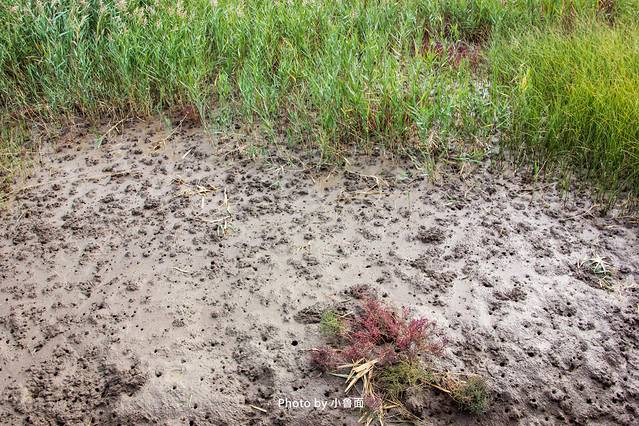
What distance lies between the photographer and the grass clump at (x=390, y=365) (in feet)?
8.93

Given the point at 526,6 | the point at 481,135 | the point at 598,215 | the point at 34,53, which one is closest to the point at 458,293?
the point at 598,215

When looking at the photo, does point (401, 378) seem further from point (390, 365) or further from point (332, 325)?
point (332, 325)

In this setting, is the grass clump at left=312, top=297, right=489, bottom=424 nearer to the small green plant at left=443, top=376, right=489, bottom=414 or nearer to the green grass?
the small green plant at left=443, top=376, right=489, bottom=414

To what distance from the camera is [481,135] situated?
433 cm

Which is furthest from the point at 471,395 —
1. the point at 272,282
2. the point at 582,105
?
the point at 582,105

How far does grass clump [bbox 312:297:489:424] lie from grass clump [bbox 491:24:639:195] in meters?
1.81

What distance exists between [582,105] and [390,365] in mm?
2413

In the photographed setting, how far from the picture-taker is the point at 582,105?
414 centimetres

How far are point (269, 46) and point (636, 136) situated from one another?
9.80 feet

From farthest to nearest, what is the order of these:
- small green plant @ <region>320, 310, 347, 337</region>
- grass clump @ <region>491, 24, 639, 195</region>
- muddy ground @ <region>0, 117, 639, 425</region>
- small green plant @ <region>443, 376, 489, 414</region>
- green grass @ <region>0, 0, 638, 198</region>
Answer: green grass @ <region>0, 0, 638, 198</region>, grass clump @ <region>491, 24, 639, 195</region>, small green plant @ <region>320, 310, 347, 337</region>, muddy ground @ <region>0, 117, 639, 425</region>, small green plant @ <region>443, 376, 489, 414</region>

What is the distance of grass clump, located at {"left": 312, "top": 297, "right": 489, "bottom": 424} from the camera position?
8.93 feet

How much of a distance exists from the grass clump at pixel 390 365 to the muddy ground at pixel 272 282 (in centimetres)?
7

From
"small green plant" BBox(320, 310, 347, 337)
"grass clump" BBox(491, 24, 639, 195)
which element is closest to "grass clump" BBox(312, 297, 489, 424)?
"small green plant" BBox(320, 310, 347, 337)

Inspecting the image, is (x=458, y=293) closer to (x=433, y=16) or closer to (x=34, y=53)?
(x=433, y=16)
